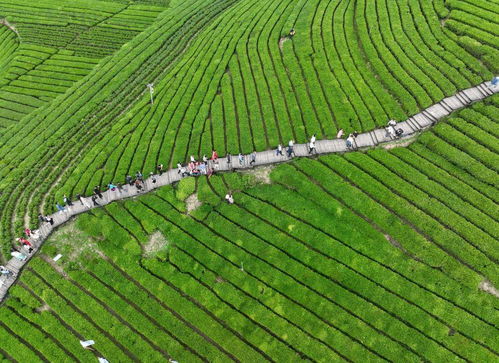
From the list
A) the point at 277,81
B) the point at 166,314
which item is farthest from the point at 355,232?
the point at 277,81

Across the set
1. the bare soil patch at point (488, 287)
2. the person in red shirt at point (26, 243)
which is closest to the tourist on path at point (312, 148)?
→ the bare soil patch at point (488, 287)

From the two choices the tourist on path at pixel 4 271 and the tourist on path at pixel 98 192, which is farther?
the tourist on path at pixel 98 192

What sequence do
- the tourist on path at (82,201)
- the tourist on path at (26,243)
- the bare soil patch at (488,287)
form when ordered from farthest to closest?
the tourist on path at (82,201), the tourist on path at (26,243), the bare soil patch at (488,287)

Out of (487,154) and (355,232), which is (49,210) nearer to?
(355,232)

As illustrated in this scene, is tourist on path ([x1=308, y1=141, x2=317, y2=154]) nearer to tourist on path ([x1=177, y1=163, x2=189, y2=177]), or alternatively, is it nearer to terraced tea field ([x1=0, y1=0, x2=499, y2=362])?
terraced tea field ([x1=0, y1=0, x2=499, y2=362])

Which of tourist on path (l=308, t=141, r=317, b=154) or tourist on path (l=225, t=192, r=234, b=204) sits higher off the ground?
tourist on path (l=308, t=141, r=317, b=154)

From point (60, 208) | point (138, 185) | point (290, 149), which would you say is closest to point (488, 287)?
point (290, 149)

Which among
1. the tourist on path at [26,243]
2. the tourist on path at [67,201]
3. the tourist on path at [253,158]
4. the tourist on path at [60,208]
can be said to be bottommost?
the tourist on path at [26,243]

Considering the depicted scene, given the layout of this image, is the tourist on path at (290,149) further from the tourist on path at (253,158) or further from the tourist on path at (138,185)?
the tourist on path at (138,185)

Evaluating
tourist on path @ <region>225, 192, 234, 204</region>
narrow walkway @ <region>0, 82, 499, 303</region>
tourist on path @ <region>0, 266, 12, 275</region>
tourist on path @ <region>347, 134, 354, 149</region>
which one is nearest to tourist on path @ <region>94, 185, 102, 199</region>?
narrow walkway @ <region>0, 82, 499, 303</region>
